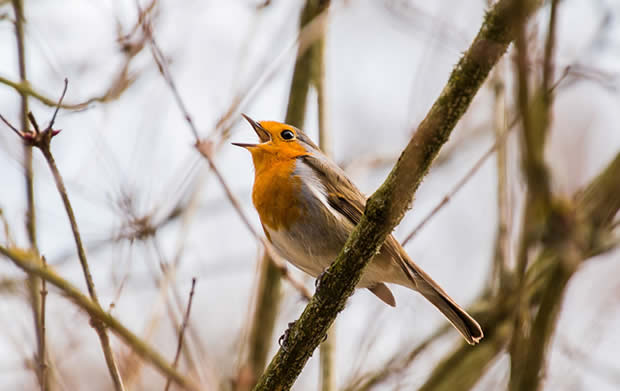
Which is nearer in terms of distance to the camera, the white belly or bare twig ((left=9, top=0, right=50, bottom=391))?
bare twig ((left=9, top=0, right=50, bottom=391))

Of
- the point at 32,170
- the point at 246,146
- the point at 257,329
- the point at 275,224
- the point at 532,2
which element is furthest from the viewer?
the point at 257,329

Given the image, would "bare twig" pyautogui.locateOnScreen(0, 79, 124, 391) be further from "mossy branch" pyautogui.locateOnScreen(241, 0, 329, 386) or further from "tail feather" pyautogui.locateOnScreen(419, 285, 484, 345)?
"mossy branch" pyautogui.locateOnScreen(241, 0, 329, 386)

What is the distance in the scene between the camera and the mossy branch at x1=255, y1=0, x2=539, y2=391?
205 cm

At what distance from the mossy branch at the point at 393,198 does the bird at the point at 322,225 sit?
93cm

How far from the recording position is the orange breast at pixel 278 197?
Answer: 12.4ft

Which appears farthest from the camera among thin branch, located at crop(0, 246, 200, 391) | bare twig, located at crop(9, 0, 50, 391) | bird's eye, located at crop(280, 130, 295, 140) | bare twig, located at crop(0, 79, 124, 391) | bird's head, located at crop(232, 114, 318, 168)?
bird's eye, located at crop(280, 130, 295, 140)

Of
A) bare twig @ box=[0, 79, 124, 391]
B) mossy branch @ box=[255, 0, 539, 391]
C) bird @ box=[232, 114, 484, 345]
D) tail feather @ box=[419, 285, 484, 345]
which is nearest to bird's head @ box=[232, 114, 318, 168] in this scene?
bird @ box=[232, 114, 484, 345]

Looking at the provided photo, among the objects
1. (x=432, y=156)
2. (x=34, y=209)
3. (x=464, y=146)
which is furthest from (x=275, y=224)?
(x=464, y=146)

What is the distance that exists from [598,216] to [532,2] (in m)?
0.54

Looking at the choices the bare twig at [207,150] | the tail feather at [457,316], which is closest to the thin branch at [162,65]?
the bare twig at [207,150]

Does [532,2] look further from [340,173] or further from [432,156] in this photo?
[340,173]

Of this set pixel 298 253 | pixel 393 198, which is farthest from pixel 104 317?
pixel 298 253

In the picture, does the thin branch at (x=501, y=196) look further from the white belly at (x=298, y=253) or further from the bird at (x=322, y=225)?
the white belly at (x=298, y=253)

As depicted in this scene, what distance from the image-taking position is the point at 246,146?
4.24m
